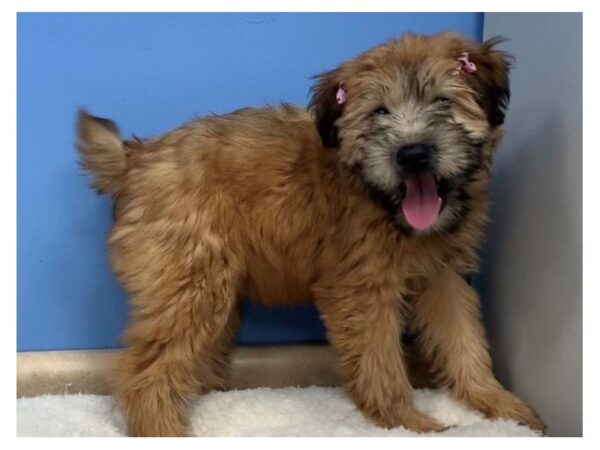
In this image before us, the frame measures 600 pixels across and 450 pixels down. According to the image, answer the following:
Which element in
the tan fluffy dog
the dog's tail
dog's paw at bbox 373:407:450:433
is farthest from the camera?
the dog's tail

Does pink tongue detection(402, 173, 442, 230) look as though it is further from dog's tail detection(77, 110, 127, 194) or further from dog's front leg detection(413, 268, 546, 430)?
dog's tail detection(77, 110, 127, 194)

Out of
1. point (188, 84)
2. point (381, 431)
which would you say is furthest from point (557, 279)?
point (188, 84)

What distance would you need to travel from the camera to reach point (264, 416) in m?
1.91

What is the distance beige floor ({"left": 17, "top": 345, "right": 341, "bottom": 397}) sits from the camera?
2.15m

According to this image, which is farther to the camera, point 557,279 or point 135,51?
point 135,51

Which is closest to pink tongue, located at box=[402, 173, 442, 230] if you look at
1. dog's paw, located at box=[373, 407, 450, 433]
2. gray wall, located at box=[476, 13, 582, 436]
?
gray wall, located at box=[476, 13, 582, 436]

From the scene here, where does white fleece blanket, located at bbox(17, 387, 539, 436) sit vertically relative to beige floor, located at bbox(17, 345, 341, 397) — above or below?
below

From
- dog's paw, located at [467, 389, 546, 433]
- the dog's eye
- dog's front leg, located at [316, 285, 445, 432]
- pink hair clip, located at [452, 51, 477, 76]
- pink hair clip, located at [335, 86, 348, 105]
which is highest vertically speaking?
pink hair clip, located at [452, 51, 477, 76]

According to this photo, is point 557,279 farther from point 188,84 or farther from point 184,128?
point 188,84

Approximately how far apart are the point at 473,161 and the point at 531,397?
0.65 meters

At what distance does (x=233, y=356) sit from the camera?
7.18ft

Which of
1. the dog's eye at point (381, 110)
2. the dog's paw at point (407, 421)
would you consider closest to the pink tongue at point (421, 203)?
the dog's eye at point (381, 110)

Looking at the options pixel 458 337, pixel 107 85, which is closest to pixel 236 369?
pixel 458 337

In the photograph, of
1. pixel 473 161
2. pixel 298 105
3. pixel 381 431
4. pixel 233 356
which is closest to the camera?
pixel 473 161
